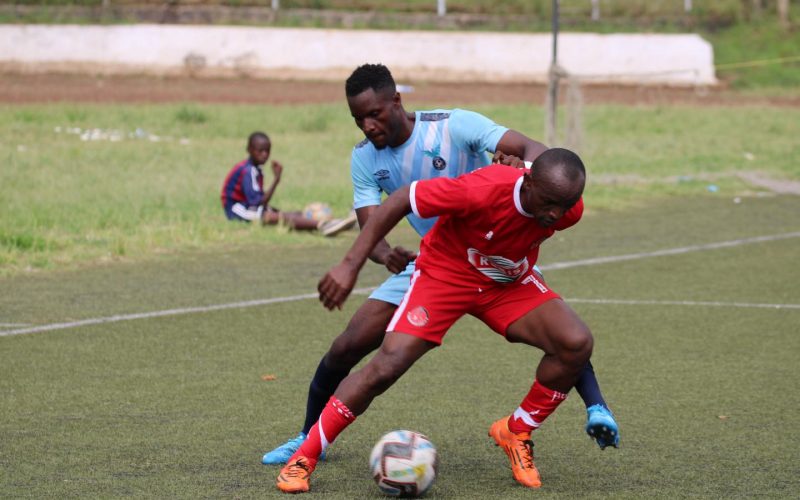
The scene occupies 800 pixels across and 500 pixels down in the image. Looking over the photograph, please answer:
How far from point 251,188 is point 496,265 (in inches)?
339

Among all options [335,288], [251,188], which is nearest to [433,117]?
[335,288]

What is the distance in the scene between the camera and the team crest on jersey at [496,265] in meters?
5.50

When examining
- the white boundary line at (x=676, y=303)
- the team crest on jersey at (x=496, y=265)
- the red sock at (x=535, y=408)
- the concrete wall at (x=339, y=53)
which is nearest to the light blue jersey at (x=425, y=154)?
the team crest on jersey at (x=496, y=265)

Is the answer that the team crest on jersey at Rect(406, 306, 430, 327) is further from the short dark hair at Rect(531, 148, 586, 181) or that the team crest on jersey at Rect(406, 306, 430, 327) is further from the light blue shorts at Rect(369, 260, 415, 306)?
the short dark hair at Rect(531, 148, 586, 181)

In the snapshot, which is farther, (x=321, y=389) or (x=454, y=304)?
(x=321, y=389)

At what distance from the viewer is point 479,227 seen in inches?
212

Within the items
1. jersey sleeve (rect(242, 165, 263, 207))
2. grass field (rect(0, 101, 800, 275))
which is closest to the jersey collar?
grass field (rect(0, 101, 800, 275))

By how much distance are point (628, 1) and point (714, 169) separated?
19580 mm

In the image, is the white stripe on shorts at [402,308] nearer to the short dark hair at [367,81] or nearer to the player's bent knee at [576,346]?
the player's bent knee at [576,346]

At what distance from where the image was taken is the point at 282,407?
22.6 ft

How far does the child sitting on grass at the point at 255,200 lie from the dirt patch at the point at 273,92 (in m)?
13.6

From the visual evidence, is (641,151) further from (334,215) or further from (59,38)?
(59,38)

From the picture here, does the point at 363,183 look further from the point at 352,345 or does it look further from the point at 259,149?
the point at 259,149

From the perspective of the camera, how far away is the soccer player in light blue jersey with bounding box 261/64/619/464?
18.7 ft
